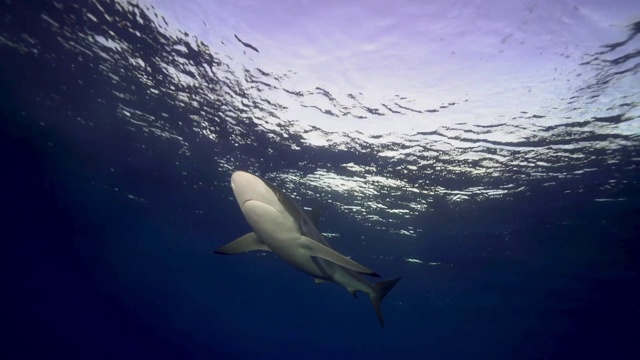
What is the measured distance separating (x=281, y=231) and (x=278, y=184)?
15194mm

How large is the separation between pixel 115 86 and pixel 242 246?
13.0 meters

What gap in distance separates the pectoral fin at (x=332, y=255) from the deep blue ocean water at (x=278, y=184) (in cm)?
830

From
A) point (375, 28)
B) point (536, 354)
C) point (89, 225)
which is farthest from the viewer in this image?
point (536, 354)

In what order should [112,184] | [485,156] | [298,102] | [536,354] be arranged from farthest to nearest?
[536,354]
[112,184]
[485,156]
[298,102]

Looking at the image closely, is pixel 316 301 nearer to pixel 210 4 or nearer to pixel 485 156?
pixel 485 156

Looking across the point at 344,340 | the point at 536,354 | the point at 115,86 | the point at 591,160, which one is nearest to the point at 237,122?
the point at 115,86

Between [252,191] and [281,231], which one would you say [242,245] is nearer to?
[281,231]

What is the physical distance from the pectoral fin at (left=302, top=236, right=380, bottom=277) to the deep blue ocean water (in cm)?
830

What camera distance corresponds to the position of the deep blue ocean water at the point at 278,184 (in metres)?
12.6

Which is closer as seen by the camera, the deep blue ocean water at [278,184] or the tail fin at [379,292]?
the tail fin at [379,292]

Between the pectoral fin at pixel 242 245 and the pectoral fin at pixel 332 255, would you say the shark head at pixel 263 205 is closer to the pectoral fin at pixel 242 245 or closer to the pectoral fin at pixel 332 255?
the pectoral fin at pixel 332 255

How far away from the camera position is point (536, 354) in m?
55.3

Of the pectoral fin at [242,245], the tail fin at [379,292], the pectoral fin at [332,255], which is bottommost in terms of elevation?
the tail fin at [379,292]

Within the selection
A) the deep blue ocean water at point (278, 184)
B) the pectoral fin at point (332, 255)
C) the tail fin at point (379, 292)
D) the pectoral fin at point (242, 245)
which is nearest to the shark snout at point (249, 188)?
the pectoral fin at point (332, 255)
